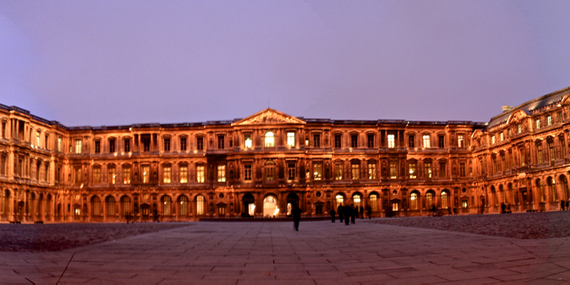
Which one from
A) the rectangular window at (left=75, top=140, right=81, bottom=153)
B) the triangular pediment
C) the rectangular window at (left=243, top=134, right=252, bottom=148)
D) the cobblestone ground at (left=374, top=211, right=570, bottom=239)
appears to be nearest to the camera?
the cobblestone ground at (left=374, top=211, right=570, bottom=239)

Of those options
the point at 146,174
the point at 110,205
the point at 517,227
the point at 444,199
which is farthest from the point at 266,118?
the point at 517,227

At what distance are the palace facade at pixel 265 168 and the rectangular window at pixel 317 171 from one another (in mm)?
115

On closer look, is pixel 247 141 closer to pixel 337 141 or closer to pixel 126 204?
pixel 337 141

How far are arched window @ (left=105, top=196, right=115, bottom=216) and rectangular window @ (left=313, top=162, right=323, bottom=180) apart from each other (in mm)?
23999

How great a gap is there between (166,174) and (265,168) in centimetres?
1207

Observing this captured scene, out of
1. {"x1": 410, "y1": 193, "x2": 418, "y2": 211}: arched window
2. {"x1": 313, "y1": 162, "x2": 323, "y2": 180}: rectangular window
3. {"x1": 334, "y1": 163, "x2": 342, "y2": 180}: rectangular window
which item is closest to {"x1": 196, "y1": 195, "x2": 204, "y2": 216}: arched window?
{"x1": 313, "y1": 162, "x2": 323, "y2": 180}: rectangular window

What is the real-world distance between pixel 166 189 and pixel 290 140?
15569 millimetres

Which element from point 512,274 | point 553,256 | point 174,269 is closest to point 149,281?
point 174,269

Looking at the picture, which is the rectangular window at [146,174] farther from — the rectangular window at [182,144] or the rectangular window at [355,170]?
the rectangular window at [355,170]

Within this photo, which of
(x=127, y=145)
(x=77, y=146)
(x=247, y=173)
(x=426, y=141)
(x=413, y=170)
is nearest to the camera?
(x=247, y=173)

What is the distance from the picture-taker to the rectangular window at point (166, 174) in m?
58.5

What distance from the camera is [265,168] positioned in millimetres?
56094

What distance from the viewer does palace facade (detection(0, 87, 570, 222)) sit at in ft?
182

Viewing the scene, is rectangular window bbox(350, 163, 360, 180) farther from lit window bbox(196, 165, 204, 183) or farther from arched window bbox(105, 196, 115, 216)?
arched window bbox(105, 196, 115, 216)
